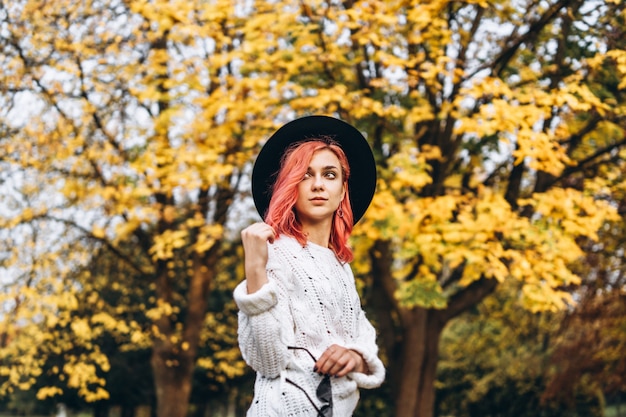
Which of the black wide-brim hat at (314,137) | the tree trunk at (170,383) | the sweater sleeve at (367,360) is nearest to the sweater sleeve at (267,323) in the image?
the sweater sleeve at (367,360)

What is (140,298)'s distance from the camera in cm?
1842

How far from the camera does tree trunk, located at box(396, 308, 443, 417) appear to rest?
10.5 meters

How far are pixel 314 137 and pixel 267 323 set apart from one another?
801 millimetres

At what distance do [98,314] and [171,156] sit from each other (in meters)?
3.35

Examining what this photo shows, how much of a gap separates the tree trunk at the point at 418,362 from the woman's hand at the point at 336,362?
8.09 metres

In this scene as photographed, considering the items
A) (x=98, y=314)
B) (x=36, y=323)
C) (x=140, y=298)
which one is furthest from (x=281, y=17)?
(x=140, y=298)

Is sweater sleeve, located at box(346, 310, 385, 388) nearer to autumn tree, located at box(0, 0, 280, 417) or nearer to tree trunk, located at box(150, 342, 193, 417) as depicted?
autumn tree, located at box(0, 0, 280, 417)

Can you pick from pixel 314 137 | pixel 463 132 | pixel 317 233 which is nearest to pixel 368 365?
pixel 317 233

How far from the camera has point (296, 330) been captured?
2.48m

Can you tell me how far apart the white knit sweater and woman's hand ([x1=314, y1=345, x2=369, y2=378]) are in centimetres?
4

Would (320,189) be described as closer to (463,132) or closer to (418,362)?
(463,132)

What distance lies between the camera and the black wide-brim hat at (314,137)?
111 inches

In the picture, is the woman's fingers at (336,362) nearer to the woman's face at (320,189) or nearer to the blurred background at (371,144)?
the woman's face at (320,189)

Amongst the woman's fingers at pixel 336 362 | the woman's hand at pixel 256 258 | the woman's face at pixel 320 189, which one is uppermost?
the woman's face at pixel 320 189
